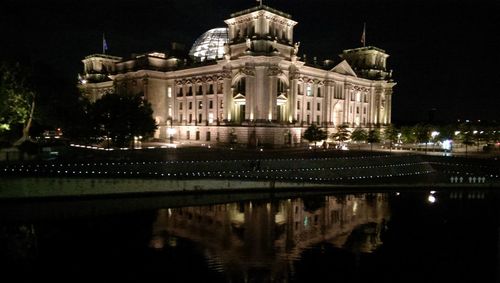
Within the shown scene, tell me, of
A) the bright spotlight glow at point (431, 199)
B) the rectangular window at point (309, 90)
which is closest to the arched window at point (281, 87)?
the rectangular window at point (309, 90)

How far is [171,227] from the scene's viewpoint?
28594 mm

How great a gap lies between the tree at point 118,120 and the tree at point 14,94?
849 centimetres

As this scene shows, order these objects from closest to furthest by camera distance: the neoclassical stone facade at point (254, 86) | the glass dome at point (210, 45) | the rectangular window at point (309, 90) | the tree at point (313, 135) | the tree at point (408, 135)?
1. the neoclassical stone facade at point (254, 86)
2. the tree at point (313, 135)
3. the rectangular window at point (309, 90)
4. the tree at point (408, 135)
5. the glass dome at point (210, 45)

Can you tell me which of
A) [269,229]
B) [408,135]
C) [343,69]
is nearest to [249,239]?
[269,229]

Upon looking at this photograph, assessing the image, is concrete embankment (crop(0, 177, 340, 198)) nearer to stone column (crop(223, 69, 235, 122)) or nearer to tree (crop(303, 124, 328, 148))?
tree (crop(303, 124, 328, 148))

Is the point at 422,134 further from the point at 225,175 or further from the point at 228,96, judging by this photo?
the point at 225,175

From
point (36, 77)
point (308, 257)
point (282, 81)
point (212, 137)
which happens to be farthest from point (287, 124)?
point (308, 257)

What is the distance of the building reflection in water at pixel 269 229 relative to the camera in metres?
22.0

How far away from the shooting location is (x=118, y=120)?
54500mm

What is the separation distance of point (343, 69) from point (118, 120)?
58038mm

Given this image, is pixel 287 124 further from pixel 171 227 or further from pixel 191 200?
pixel 171 227

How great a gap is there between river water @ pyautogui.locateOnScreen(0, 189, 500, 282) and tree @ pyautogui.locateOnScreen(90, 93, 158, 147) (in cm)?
2072

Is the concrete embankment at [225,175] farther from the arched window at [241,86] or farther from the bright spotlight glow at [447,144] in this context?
the arched window at [241,86]

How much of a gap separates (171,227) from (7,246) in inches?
403
